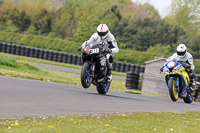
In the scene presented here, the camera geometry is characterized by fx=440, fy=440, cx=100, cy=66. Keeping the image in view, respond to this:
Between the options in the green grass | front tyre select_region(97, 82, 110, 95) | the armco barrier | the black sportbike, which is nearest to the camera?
the green grass

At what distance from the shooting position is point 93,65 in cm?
1162

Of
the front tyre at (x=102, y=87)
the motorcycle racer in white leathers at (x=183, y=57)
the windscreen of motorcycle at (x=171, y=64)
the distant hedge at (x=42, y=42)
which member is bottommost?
the front tyre at (x=102, y=87)

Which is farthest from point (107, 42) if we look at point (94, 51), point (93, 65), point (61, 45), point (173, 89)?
point (61, 45)

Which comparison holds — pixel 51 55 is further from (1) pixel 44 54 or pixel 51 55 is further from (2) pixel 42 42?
(2) pixel 42 42

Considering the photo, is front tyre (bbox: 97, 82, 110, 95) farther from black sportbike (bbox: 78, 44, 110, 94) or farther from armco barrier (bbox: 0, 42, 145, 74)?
armco barrier (bbox: 0, 42, 145, 74)

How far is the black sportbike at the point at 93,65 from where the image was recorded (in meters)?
11.4

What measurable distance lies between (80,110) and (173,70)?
5.81 m

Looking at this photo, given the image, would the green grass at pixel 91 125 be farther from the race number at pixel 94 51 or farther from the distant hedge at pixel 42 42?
the distant hedge at pixel 42 42

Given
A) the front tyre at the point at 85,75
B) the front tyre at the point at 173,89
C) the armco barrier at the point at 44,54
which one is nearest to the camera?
the front tyre at the point at 85,75

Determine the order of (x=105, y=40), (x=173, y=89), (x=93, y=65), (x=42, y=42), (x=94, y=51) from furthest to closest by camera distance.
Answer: (x=42, y=42), (x=173, y=89), (x=105, y=40), (x=93, y=65), (x=94, y=51)

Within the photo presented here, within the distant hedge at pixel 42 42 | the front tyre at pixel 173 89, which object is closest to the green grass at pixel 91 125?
the front tyre at pixel 173 89

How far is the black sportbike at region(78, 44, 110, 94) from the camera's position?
11.4m

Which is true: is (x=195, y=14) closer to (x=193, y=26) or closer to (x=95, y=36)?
(x=193, y=26)

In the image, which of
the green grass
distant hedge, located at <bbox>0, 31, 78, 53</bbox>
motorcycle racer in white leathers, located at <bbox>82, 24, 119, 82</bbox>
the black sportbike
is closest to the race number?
the black sportbike
